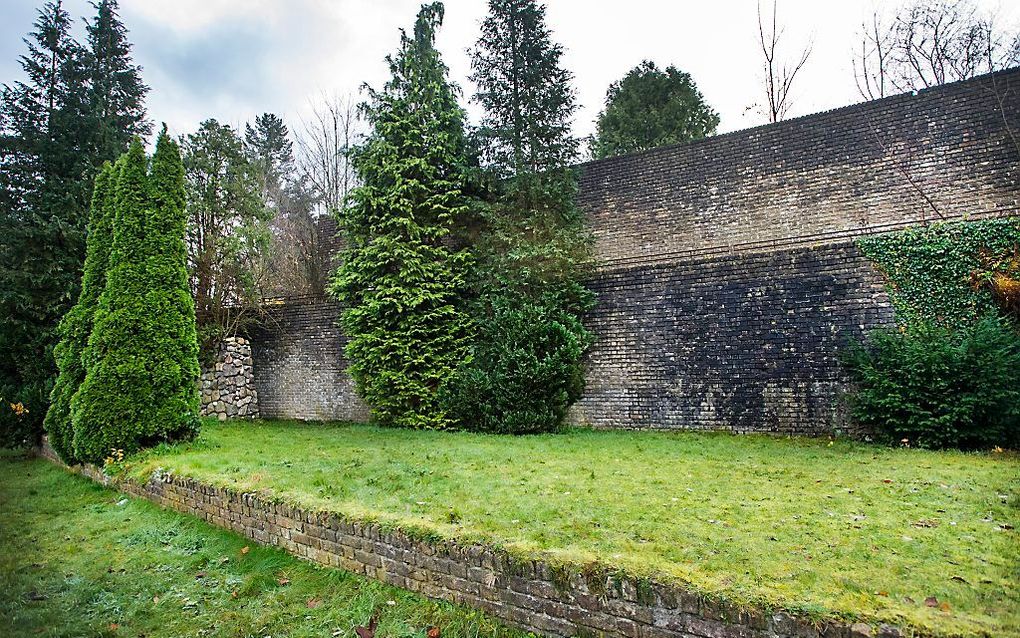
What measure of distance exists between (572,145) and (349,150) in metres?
4.66

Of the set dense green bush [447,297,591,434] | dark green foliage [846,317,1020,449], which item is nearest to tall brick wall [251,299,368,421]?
dense green bush [447,297,591,434]

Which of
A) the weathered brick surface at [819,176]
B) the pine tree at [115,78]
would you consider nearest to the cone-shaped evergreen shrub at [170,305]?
the pine tree at [115,78]

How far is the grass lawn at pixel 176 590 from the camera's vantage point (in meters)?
3.58

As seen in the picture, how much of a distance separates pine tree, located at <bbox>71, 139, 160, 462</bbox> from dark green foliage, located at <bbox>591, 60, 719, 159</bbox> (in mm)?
14211

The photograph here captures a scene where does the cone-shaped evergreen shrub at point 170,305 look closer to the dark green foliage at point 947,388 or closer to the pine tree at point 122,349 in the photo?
the pine tree at point 122,349

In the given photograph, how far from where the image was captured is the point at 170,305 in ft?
26.1

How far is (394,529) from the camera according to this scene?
380 cm

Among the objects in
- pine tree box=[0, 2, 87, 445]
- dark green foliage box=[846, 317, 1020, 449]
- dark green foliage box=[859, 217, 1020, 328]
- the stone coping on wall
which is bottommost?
the stone coping on wall

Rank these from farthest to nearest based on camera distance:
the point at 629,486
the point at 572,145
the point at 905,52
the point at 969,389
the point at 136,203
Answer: the point at 905,52
the point at 572,145
the point at 136,203
the point at 969,389
the point at 629,486

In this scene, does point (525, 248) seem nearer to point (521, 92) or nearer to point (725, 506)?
point (521, 92)

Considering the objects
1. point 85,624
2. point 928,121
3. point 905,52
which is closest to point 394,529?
point 85,624

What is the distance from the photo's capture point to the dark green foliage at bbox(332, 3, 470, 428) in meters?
10.2

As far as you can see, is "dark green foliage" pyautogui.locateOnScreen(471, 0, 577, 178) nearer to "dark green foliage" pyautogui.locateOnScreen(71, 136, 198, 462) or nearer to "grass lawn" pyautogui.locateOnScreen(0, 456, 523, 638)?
"dark green foliage" pyautogui.locateOnScreen(71, 136, 198, 462)

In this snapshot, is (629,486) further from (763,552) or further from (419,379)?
(419,379)
